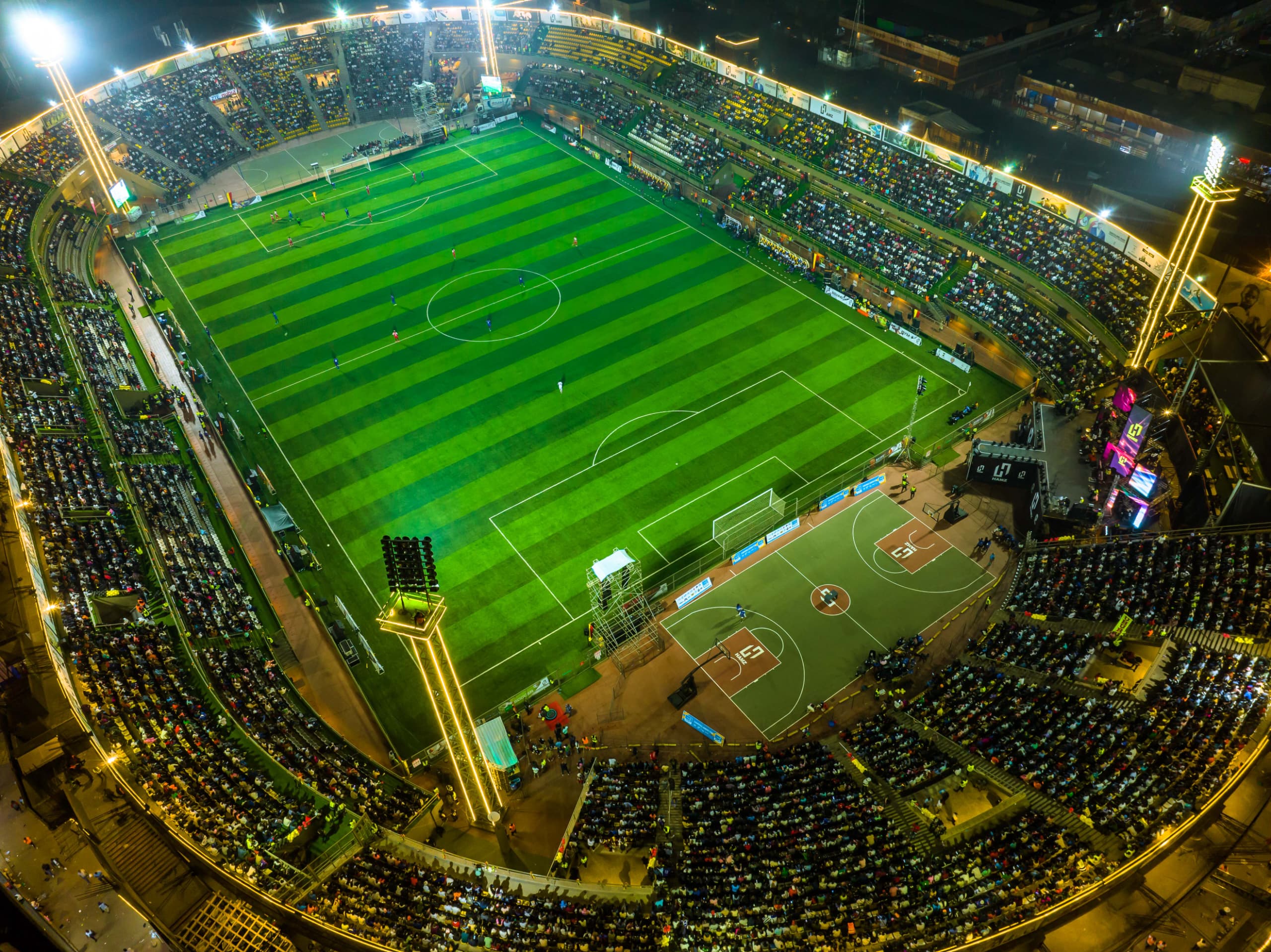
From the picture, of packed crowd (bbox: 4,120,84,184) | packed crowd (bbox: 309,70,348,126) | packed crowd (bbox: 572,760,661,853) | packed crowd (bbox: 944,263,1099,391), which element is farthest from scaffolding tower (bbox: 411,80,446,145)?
packed crowd (bbox: 572,760,661,853)

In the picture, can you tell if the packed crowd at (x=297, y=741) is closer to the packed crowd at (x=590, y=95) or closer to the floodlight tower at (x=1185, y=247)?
the floodlight tower at (x=1185, y=247)

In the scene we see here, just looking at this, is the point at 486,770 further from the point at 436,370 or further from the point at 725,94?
the point at 725,94

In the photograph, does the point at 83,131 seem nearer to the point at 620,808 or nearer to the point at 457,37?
the point at 457,37

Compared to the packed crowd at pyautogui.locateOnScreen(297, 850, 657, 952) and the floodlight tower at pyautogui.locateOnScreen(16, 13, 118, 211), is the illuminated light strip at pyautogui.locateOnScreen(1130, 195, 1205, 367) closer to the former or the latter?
the packed crowd at pyautogui.locateOnScreen(297, 850, 657, 952)

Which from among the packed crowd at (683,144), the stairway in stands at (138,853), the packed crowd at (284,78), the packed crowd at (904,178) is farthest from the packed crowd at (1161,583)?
the packed crowd at (284,78)

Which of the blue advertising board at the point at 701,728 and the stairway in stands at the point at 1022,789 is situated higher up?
the stairway in stands at the point at 1022,789

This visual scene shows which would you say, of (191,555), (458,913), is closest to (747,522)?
(458,913)

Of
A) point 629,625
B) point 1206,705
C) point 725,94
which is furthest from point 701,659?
point 725,94
